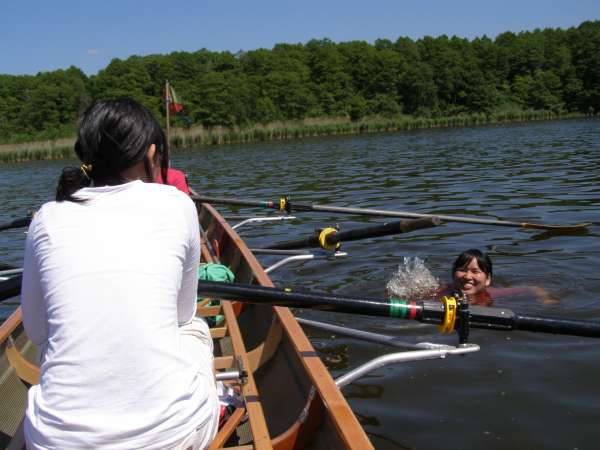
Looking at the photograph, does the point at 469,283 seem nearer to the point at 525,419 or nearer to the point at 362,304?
the point at 525,419

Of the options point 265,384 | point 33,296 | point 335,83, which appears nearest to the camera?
point 33,296

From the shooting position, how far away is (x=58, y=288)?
1.86 m

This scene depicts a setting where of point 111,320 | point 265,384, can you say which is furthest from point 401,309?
point 111,320

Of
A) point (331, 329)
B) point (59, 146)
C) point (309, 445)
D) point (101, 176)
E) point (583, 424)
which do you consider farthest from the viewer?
point (59, 146)

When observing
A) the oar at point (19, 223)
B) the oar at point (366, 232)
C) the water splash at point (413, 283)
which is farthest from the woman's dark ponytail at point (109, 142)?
the oar at point (19, 223)

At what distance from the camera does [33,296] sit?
6.60 feet

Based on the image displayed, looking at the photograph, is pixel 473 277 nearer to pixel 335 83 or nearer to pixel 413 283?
pixel 413 283

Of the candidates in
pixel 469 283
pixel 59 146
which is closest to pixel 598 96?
pixel 59 146

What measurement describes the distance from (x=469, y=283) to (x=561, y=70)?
73709mm

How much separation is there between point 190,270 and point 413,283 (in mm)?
4972

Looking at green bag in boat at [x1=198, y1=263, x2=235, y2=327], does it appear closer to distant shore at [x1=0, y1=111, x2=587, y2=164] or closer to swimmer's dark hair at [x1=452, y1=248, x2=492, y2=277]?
swimmer's dark hair at [x1=452, y1=248, x2=492, y2=277]

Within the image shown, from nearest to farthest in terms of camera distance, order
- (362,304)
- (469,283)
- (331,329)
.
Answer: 1. (362,304)
2. (331,329)
3. (469,283)

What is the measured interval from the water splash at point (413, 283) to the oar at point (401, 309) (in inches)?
138

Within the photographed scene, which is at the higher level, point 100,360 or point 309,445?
point 100,360
